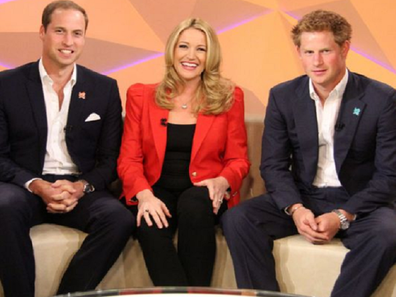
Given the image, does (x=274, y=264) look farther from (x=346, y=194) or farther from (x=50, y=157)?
(x=50, y=157)

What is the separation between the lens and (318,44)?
135 inches

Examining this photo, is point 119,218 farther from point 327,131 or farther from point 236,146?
point 327,131

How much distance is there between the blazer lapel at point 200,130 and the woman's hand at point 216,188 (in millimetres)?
148

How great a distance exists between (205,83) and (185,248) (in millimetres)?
912

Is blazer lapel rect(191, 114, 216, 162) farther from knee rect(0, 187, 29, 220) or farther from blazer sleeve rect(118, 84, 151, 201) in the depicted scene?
knee rect(0, 187, 29, 220)

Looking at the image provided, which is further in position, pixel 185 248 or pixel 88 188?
pixel 88 188

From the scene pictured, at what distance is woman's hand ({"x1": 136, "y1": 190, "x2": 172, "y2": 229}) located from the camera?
3400mm

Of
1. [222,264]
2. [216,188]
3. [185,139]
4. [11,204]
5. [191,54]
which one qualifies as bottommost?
[222,264]

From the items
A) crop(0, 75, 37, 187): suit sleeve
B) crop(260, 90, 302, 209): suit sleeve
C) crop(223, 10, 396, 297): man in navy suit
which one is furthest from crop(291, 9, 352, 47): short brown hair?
crop(0, 75, 37, 187): suit sleeve

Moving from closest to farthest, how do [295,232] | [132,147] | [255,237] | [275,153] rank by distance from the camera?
1. [255,237]
2. [295,232]
3. [275,153]
4. [132,147]

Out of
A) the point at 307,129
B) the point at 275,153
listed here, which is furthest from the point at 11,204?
the point at 307,129

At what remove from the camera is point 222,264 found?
352 centimetres

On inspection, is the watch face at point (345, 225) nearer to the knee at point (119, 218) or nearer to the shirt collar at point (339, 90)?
the shirt collar at point (339, 90)

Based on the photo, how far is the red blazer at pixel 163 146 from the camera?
3637mm
